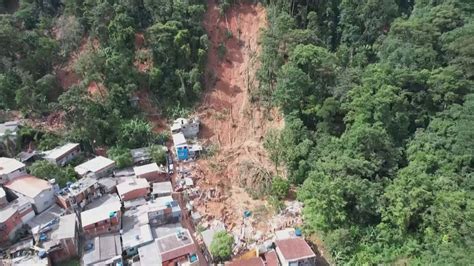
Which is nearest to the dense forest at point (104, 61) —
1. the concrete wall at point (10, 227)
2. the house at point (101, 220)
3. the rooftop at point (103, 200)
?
the rooftop at point (103, 200)

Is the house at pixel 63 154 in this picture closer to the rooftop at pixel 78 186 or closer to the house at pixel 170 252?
the rooftop at pixel 78 186

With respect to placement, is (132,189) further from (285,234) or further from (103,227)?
(285,234)

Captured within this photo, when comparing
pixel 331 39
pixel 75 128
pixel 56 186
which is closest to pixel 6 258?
pixel 56 186

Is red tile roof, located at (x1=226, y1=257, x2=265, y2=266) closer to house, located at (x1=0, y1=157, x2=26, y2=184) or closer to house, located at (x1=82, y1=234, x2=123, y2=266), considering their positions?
house, located at (x1=82, y1=234, x2=123, y2=266)

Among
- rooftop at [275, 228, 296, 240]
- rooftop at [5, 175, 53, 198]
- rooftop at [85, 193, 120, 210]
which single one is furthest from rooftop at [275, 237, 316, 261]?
rooftop at [5, 175, 53, 198]

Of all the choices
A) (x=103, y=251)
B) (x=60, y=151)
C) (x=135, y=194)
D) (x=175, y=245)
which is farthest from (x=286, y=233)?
(x=60, y=151)

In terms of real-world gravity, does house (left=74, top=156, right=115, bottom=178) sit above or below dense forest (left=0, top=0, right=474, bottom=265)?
below
